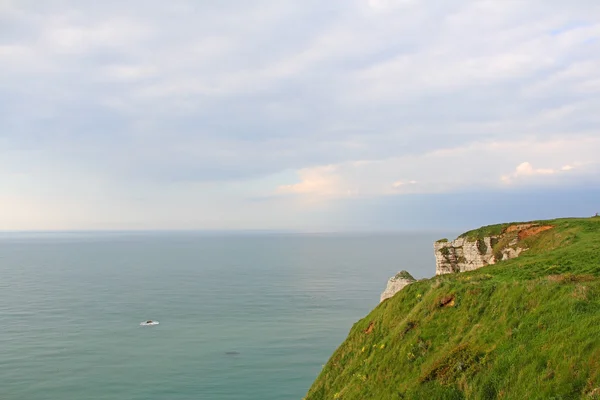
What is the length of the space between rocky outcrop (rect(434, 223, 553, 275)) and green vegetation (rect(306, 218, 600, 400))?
44.4ft

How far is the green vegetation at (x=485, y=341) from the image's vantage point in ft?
53.6

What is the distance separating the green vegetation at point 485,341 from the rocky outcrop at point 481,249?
13.5 m

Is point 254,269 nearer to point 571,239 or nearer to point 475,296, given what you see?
point 571,239

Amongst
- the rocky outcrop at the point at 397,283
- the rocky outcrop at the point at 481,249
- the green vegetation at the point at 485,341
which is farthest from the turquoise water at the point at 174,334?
the green vegetation at the point at 485,341

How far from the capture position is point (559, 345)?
17.0 metres

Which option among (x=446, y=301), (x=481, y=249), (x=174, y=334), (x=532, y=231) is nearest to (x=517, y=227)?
(x=532, y=231)

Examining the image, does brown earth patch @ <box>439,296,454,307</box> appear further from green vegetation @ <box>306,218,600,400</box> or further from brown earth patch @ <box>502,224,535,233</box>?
brown earth patch @ <box>502,224,535,233</box>

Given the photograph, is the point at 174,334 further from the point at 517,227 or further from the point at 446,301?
the point at 446,301

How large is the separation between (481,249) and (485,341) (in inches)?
1213

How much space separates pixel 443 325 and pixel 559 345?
7.26 meters

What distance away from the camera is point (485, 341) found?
1994cm

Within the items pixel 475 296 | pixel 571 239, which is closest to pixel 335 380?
pixel 475 296

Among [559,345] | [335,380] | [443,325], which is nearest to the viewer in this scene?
[559,345]

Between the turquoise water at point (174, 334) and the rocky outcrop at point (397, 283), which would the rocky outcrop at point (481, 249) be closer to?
the rocky outcrop at point (397, 283)
